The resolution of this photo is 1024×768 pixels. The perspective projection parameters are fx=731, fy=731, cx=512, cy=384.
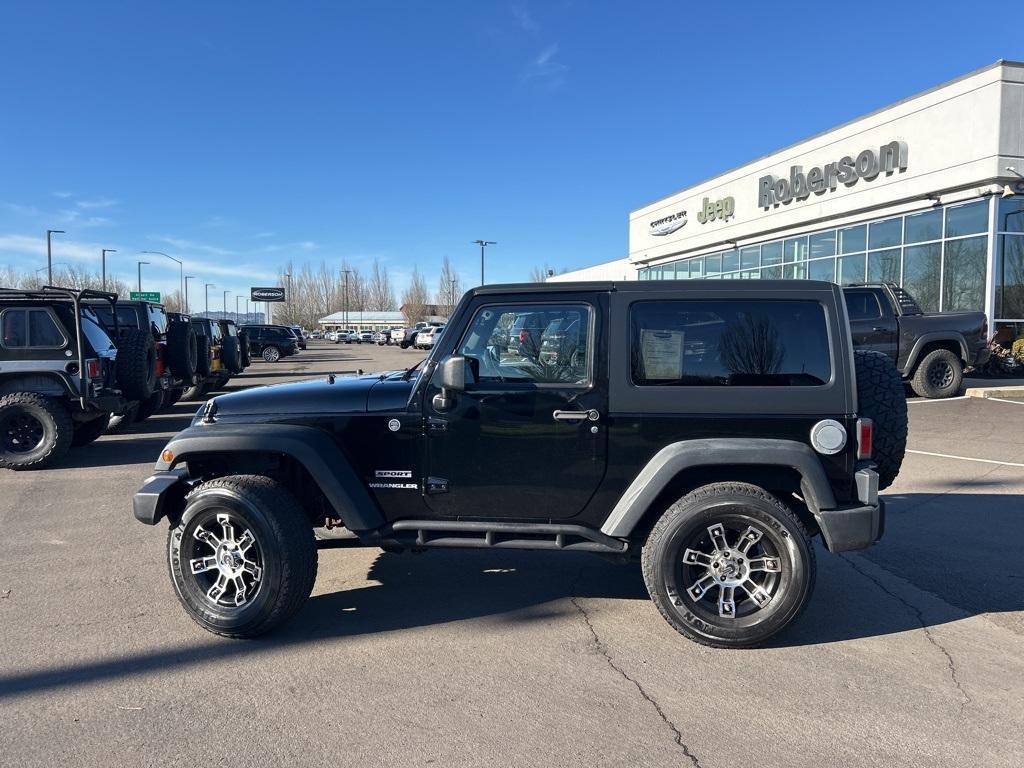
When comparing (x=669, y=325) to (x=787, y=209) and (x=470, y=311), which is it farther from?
(x=787, y=209)

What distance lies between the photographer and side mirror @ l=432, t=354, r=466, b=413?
3793mm

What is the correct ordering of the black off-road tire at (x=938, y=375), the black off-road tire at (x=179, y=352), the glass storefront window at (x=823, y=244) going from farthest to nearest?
1. the glass storefront window at (x=823, y=244)
2. the black off-road tire at (x=938, y=375)
3. the black off-road tire at (x=179, y=352)

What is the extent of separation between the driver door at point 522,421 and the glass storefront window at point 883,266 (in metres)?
19.9

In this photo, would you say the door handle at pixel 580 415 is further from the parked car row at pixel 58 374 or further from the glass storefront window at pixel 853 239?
the glass storefront window at pixel 853 239

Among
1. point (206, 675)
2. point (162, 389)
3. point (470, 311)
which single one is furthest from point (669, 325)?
point (162, 389)

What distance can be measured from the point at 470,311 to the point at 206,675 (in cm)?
226

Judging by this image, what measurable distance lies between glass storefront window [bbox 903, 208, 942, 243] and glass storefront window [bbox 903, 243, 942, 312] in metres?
0.22

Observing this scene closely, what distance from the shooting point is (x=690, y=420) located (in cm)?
388

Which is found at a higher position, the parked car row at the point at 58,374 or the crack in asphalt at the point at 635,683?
the parked car row at the point at 58,374

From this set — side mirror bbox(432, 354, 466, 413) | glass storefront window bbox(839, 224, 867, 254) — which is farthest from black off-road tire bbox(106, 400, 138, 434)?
glass storefront window bbox(839, 224, 867, 254)

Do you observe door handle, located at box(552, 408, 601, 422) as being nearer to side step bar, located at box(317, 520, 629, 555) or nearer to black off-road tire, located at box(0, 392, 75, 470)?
side step bar, located at box(317, 520, 629, 555)

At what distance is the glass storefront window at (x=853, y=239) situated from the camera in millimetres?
22469

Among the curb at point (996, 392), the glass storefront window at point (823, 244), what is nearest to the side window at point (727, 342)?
the curb at point (996, 392)

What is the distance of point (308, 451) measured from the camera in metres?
3.93
